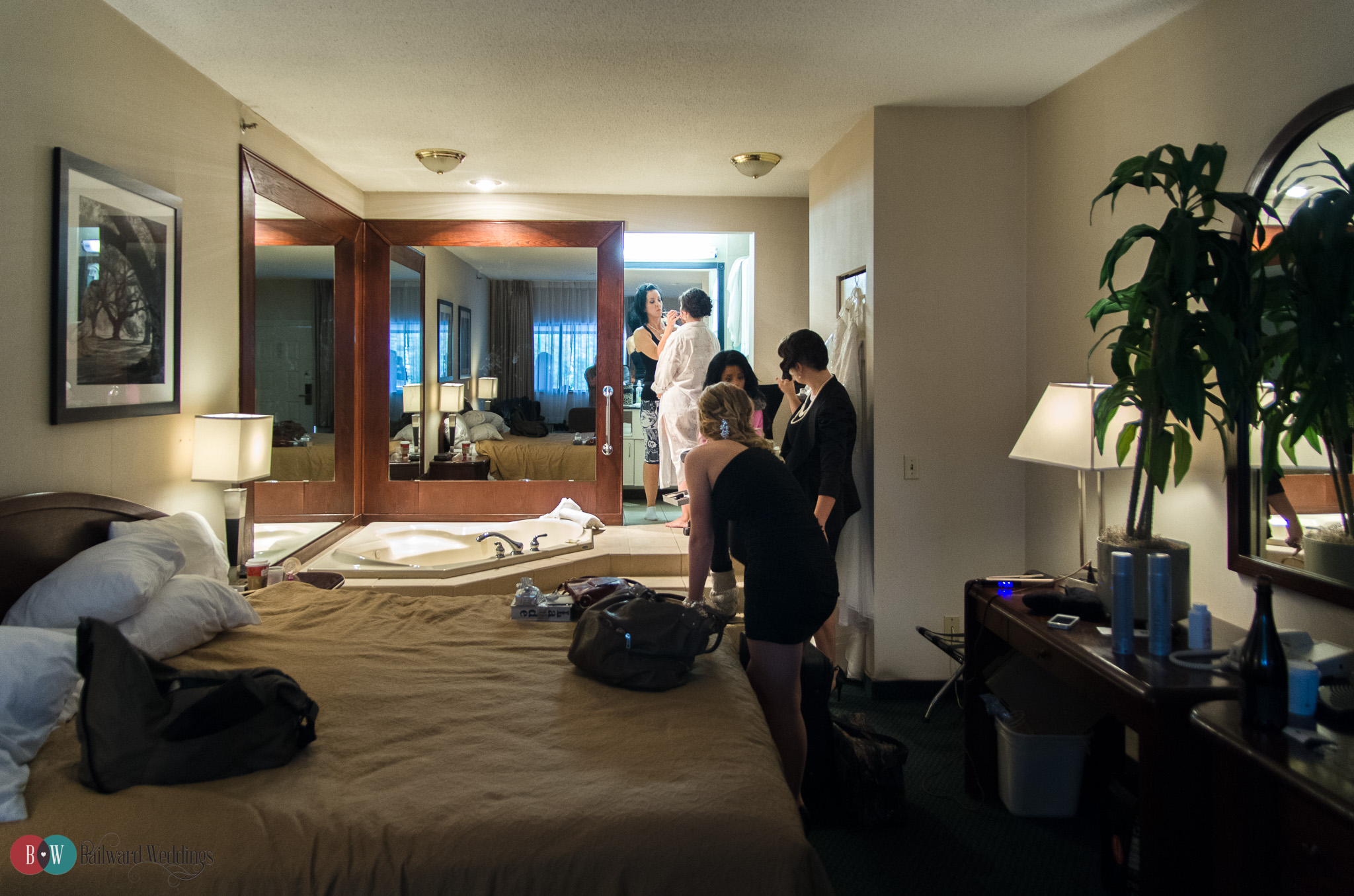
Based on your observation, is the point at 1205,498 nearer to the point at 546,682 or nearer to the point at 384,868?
the point at 546,682

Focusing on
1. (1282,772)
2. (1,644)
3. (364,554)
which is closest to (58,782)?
(1,644)

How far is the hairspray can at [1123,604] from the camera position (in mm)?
2125

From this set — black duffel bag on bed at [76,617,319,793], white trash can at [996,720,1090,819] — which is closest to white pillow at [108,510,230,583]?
black duffel bag on bed at [76,617,319,793]

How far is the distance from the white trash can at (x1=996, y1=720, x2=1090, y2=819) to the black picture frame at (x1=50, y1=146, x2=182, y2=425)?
3066mm

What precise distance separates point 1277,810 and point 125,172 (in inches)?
140

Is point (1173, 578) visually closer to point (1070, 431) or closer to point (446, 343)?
point (1070, 431)

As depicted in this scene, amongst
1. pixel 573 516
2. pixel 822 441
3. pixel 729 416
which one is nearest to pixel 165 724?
pixel 729 416

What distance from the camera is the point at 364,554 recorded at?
443cm

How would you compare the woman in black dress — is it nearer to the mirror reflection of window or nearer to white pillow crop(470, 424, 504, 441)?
the mirror reflection of window

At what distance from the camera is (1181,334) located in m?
2.06

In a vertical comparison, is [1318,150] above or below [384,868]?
above

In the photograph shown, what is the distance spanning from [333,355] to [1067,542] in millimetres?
3949

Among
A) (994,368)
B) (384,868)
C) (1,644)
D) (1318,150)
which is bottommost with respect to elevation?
(384,868)

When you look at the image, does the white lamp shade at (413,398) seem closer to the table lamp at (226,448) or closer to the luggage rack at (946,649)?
the table lamp at (226,448)
